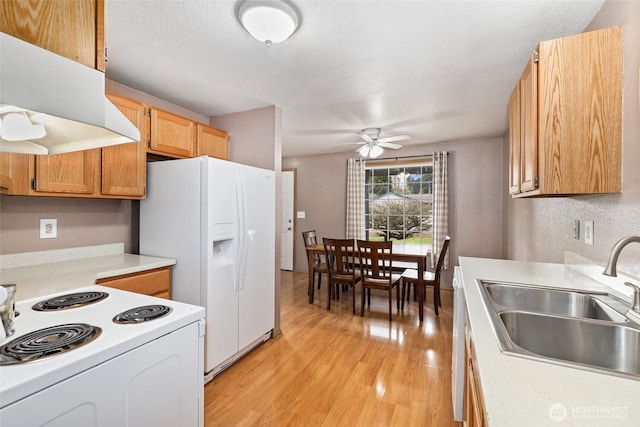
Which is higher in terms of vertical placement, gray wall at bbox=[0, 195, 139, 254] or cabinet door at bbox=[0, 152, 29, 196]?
cabinet door at bbox=[0, 152, 29, 196]

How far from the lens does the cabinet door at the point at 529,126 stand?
137 cm

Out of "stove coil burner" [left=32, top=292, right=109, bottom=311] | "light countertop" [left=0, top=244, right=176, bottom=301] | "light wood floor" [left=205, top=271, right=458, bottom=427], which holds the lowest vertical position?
"light wood floor" [left=205, top=271, right=458, bottom=427]

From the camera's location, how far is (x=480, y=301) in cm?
122

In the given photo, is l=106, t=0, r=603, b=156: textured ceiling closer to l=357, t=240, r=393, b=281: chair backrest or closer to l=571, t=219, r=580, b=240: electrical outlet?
l=571, t=219, r=580, b=240: electrical outlet

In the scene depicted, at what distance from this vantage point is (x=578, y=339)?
100 centimetres

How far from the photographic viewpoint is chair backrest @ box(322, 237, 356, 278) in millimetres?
3436

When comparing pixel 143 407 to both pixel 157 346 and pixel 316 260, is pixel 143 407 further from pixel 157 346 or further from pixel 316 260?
pixel 316 260

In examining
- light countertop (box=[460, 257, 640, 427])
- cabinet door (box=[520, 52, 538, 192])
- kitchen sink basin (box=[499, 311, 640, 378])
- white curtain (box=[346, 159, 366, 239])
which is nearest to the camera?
light countertop (box=[460, 257, 640, 427])

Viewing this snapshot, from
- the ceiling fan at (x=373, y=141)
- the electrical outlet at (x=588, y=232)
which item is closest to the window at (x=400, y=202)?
the ceiling fan at (x=373, y=141)

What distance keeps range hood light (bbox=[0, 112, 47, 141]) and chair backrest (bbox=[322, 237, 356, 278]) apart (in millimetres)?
2711

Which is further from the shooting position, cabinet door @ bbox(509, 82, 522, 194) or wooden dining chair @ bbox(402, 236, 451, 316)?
wooden dining chair @ bbox(402, 236, 451, 316)

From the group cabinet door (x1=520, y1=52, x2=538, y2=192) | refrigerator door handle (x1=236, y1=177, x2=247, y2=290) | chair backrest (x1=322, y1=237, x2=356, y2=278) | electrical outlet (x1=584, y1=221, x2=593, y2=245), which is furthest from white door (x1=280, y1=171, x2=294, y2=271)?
electrical outlet (x1=584, y1=221, x2=593, y2=245)

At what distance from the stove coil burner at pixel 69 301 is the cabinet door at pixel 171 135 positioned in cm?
135

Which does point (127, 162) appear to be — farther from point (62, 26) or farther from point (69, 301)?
point (62, 26)
